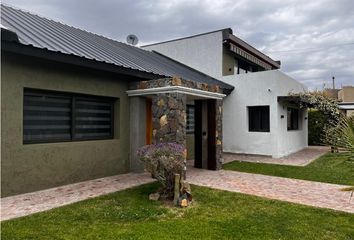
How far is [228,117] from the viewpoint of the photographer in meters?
18.2

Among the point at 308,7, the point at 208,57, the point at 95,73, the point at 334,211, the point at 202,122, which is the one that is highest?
the point at 308,7

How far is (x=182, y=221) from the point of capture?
597 cm

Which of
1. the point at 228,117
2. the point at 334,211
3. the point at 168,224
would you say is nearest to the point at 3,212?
the point at 168,224

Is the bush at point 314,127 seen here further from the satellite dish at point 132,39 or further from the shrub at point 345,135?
the shrub at point 345,135

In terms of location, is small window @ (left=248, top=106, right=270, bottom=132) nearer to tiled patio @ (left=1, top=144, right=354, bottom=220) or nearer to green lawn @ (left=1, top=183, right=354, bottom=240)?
tiled patio @ (left=1, top=144, right=354, bottom=220)

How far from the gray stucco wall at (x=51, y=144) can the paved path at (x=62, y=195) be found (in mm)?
333

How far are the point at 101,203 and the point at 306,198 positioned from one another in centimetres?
560

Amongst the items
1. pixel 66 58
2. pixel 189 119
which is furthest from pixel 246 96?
pixel 66 58

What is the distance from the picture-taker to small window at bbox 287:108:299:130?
65.0 feet

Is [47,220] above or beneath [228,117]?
beneath

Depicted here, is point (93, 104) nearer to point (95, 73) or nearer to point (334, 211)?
point (95, 73)

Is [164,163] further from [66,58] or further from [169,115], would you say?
[66,58]

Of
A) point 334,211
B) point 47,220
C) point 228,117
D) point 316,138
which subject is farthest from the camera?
point 316,138

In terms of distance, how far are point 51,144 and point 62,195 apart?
1.63 meters
